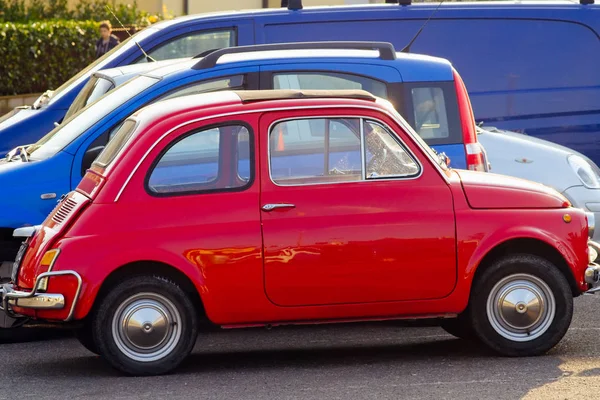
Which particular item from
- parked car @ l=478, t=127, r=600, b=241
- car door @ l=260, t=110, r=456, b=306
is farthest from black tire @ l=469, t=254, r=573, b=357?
parked car @ l=478, t=127, r=600, b=241

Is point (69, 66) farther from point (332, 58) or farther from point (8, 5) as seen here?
point (332, 58)

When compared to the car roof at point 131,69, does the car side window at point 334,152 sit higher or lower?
lower

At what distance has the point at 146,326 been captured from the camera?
7.42 m

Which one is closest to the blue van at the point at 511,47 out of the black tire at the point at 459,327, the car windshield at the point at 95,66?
the car windshield at the point at 95,66

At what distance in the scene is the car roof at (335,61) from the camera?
9.60 meters

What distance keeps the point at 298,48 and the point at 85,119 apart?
1.70 m

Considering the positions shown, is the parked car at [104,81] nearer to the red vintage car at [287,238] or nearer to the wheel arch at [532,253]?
the red vintage car at [287,238]

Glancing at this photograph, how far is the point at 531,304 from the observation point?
779 centimetres

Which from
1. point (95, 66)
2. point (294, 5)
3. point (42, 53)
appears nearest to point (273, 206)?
point (95, 66)

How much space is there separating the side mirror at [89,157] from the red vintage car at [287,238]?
938 millimetres

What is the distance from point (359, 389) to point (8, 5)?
18048 millimetres

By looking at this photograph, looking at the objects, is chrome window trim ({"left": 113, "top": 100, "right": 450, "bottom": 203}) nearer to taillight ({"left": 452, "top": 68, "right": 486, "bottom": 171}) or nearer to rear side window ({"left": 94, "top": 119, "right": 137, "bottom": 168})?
rear side window ({"left": 94, "top": 119, "right": 137, "bottom": 168})

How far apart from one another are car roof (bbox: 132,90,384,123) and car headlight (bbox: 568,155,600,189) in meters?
3.57

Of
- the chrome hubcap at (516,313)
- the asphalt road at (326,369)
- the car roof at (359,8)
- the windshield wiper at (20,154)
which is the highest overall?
the car roof at (359,8)
